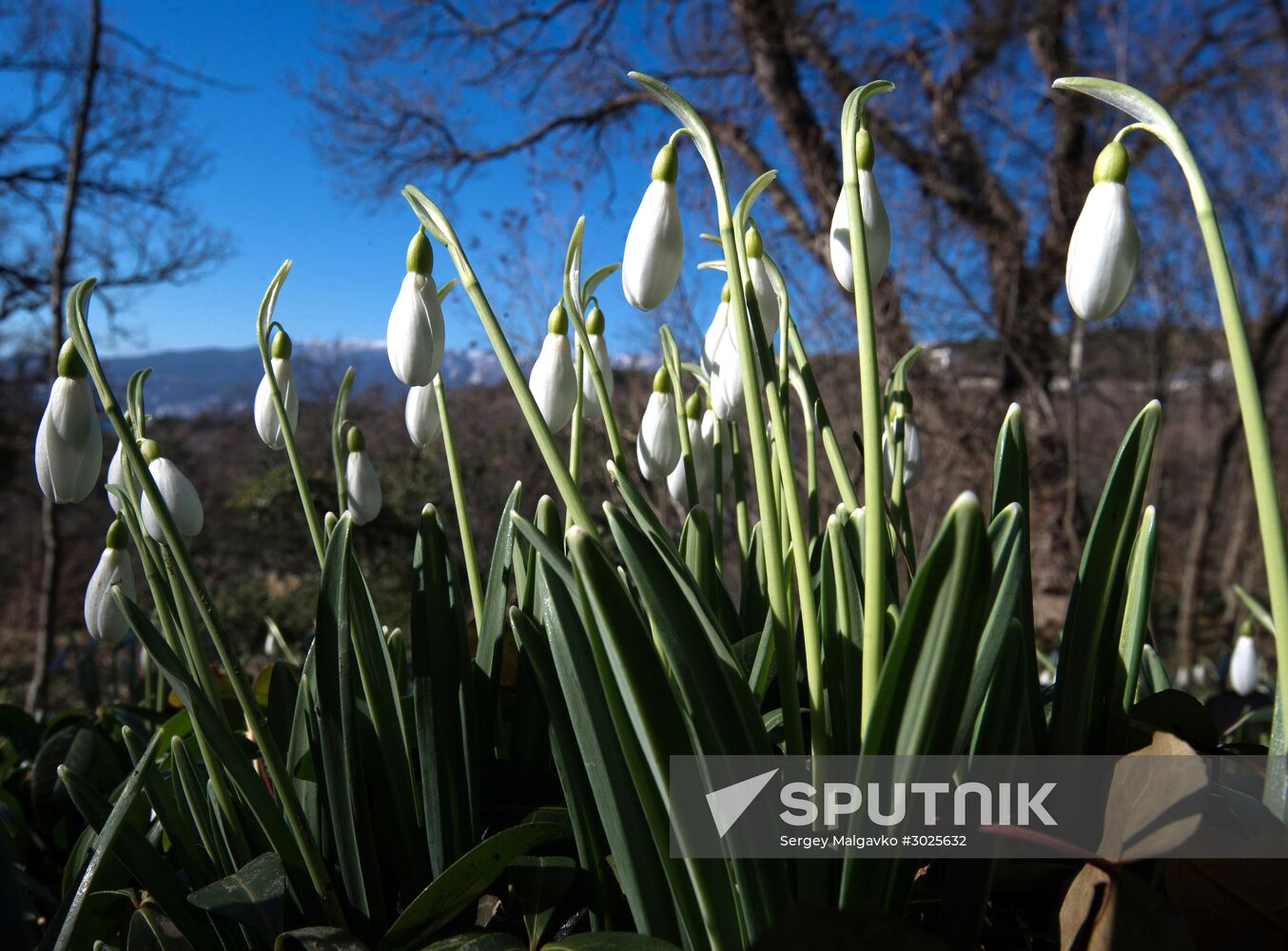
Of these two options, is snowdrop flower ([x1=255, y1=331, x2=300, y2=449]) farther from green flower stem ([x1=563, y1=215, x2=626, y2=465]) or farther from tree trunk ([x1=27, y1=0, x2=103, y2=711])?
tree trunk ([x1=27, y1=0, x2=103, y2=711])

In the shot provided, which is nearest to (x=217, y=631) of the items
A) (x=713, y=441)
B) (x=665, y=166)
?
(x=665, y=166)

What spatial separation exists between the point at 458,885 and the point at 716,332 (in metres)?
0.65

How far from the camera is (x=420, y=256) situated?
831 millimetres

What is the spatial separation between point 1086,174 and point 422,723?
248 inches

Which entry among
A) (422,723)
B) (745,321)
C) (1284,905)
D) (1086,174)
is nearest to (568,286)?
(745,321)

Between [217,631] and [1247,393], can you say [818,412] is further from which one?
[217,631]

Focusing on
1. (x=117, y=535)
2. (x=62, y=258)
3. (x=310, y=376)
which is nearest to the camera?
(x=117, y=535)

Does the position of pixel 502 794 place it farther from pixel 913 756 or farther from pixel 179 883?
pixel 913 756

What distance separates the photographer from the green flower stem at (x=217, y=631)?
27.4 inches

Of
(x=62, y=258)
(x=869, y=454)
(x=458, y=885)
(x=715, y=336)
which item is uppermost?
(x=62, y=258)

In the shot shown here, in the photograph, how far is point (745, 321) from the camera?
0.66 m

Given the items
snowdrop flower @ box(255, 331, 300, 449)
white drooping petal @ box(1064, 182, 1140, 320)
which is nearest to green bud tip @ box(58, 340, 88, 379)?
snowdrop flower @ box(255, 331, 300, 449)

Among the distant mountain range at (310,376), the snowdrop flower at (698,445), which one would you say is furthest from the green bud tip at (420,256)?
the distant mountain range at (310,376)

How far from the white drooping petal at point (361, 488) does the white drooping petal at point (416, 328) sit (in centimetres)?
34
